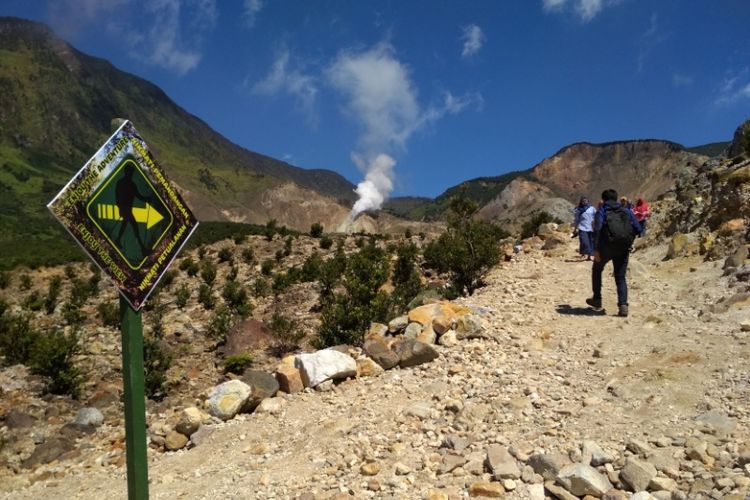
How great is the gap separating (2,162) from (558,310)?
465ft

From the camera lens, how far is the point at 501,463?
421 cm

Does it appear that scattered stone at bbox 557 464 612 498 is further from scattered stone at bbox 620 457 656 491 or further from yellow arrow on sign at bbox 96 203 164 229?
yellow arrow on sign at bbox 96 203 164 229

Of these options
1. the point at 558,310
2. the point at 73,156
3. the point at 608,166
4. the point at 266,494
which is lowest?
the point at 266,494

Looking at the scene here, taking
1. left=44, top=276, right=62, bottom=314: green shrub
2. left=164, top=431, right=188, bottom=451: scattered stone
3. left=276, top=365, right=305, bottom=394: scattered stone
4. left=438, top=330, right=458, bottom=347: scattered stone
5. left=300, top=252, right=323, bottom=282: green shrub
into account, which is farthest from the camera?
left=300, top=252, right=323, bottom=282: green shrub

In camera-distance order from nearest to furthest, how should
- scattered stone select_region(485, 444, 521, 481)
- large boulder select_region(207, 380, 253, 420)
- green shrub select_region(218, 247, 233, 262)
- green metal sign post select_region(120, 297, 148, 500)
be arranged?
green metal sign post select_region(120, 297, 148, 500) → scattered stone select_region(485, 444, 521, 481) → large boulder select_region(207, 380, 253, 420) → green shrub select_region(218, 247, 233, 262)

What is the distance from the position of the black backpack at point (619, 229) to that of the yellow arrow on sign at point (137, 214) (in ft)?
22.0

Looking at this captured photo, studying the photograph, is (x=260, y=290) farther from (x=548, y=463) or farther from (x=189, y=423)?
(x=548, y=463)

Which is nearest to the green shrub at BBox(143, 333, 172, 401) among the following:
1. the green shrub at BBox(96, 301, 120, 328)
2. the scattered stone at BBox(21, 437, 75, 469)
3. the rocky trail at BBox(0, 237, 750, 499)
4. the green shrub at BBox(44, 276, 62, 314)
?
the scattered stone at BBox(21, 437, 75, 469)

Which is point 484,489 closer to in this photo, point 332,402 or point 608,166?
point 332,402

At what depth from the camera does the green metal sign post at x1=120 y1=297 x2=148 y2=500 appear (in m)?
2.83

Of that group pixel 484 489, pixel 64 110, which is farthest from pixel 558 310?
pixel 64 110

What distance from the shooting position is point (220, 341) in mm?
13711

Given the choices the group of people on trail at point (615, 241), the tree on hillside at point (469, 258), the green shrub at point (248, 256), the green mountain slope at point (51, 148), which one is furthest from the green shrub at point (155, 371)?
the green mountain slope at point (51, 148)

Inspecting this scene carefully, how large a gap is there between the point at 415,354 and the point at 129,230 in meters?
4.73
